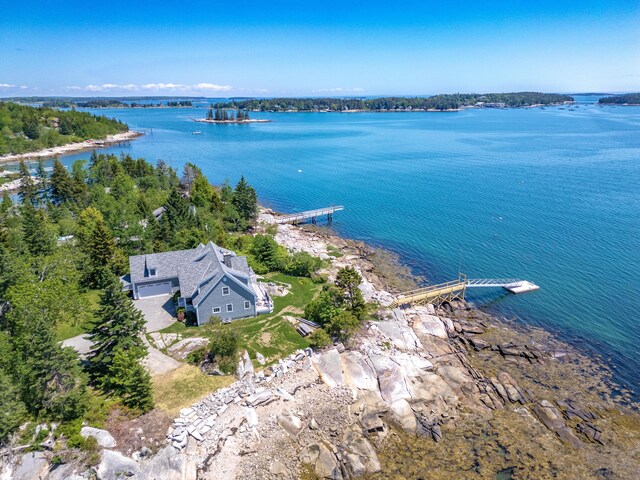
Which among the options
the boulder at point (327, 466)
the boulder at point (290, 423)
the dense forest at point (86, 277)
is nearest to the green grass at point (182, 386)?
the dense forest at point (86, 277)

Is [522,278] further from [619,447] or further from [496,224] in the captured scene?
[619,447]

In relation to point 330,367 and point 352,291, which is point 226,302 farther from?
point 352,291

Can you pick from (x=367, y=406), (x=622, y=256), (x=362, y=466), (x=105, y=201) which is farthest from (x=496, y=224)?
(x=105, y=201)

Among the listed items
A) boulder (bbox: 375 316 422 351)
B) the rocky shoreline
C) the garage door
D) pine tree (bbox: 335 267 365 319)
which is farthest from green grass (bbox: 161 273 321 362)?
boulder (bbox: 375 316 422 351)

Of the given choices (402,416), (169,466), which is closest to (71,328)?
(169,466)

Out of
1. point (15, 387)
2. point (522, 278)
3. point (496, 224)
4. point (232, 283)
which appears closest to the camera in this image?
point (15, 387)

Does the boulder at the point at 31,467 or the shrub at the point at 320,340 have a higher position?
the shrub at the point at 320,340

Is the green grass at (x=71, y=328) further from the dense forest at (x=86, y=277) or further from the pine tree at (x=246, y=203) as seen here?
the pine tree at (x=246, y=203)
